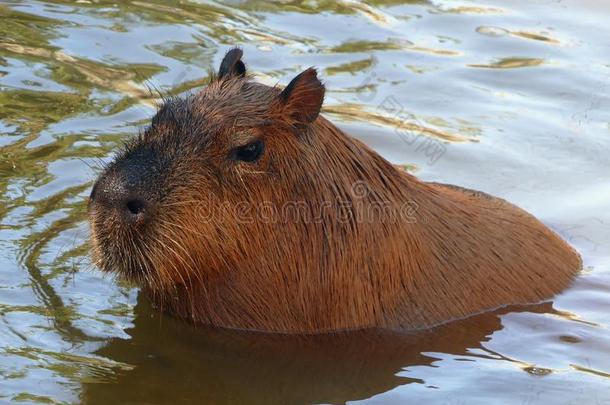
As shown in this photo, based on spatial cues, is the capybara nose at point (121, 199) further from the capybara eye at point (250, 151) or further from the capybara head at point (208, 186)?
the capybara eye at point (250, 151)

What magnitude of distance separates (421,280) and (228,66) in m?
1.64

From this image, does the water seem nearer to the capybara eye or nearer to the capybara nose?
the capybara nose

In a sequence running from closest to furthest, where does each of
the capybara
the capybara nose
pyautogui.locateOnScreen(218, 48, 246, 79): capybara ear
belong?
the capybara nose, the capybara, pyautogui.locateOnScreen(218, 48, 246, 79): capybara ear

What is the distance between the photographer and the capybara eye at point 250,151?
22.8ft

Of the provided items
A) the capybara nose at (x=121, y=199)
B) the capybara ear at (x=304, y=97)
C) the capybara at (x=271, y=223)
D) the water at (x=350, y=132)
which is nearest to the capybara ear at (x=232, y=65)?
the capybara at (x=271, y=223)

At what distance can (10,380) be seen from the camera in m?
6.55

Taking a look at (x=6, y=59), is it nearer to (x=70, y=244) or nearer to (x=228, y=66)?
(x=70, y=244)

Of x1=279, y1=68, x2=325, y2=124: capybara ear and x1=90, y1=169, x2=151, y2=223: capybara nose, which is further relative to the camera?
x1=279, y1=68, x2=325, y2=124: capybara ear

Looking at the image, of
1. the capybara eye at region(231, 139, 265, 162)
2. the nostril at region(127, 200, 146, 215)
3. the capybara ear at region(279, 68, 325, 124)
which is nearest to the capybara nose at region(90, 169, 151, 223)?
the nostril at region(127, 200, 146, 215)

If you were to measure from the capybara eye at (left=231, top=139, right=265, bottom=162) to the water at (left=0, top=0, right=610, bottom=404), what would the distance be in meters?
1.01

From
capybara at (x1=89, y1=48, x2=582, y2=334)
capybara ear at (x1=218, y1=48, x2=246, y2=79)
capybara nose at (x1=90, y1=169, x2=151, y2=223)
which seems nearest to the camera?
capybara nose at (x1=90, y1=169, x2=151, y2=223)

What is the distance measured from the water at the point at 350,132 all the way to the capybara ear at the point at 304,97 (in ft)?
4.13

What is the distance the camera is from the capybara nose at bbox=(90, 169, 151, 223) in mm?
6770

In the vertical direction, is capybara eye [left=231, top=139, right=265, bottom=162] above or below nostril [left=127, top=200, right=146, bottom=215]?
above
